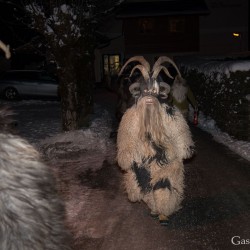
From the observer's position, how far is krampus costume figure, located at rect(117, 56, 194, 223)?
18.1 feet

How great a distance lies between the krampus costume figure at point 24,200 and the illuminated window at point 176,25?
3231cm

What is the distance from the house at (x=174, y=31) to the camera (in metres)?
32.7

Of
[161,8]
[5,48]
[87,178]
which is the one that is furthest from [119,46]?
[5,48]

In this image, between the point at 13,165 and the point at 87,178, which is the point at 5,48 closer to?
the point at 13,165

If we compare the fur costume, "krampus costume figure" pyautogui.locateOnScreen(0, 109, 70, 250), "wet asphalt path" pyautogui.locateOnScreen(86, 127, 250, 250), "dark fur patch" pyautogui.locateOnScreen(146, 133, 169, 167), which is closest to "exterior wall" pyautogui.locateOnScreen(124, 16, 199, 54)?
the fur costume

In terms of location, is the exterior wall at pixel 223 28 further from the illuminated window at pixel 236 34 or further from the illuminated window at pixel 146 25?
the illuminated window at pixel 146 25

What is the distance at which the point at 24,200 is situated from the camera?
2.24m

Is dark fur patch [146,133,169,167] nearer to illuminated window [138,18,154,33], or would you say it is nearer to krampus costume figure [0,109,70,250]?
krampus costume figure [0,109,70,250]

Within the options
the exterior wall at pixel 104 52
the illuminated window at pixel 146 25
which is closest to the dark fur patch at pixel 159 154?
the exterior wall at pixel 104 52

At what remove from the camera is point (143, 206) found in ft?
22.3

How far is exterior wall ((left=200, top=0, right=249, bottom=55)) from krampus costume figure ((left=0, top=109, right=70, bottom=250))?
32.6 meters

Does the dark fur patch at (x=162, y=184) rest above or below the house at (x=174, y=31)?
below

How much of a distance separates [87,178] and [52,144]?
3.17 metres

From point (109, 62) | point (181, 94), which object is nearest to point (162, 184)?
point (181, 94)
